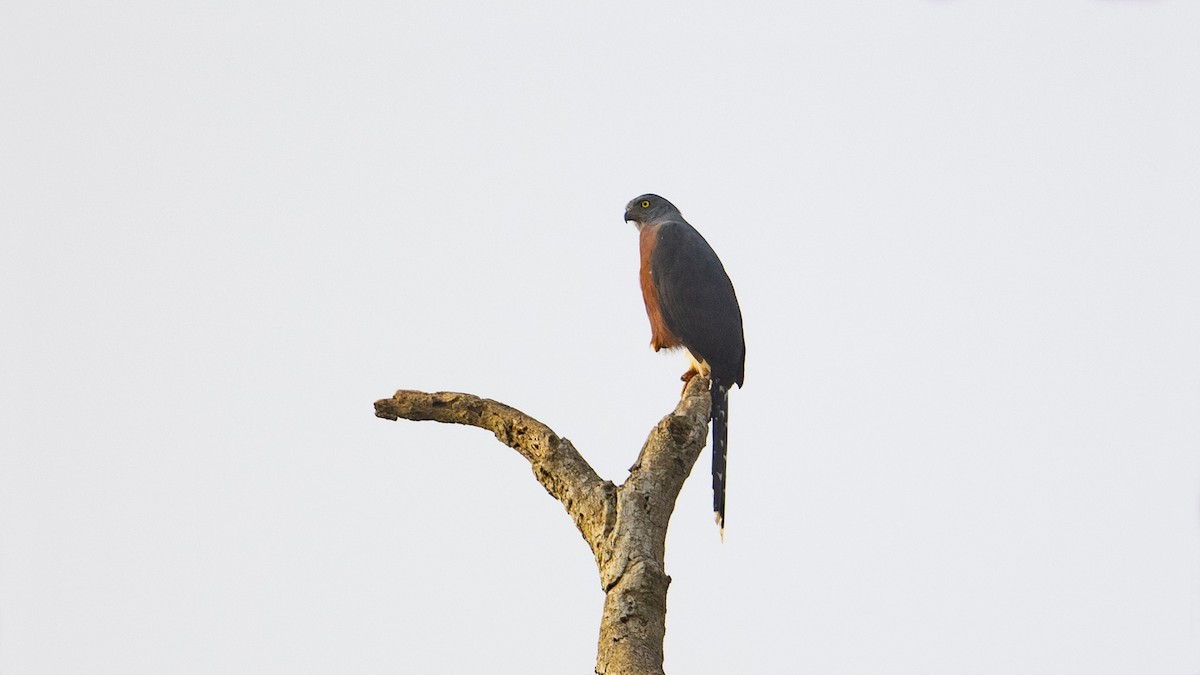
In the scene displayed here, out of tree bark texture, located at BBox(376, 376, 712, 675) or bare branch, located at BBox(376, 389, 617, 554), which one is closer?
tree bark texture, located at BBox(376, 376, 712, 675)

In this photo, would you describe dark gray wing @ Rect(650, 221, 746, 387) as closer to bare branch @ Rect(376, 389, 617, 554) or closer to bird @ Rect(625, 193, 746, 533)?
bird @ Rect(625, 193, 746, 533)

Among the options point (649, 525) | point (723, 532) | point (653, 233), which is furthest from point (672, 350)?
point (649, 525)

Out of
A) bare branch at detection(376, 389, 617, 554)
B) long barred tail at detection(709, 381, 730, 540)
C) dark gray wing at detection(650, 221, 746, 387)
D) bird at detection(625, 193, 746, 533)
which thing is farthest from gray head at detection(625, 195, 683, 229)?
bare branch at detection(376, 389, 617, 554)

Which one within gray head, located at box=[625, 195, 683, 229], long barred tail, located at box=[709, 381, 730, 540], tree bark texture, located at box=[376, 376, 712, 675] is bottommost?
tree bark texture, located at box=[376, 376, 712, 675]

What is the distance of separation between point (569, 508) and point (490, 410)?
52 centimetres

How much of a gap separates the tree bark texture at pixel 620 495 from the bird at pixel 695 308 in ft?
7.43

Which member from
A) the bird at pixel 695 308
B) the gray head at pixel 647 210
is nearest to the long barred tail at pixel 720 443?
the bird at pixel 695 308

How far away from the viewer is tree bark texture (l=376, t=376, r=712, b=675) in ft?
11.2

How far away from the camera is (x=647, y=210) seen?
834 centimetres

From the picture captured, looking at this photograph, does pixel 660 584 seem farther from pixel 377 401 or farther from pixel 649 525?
pixel 377 401

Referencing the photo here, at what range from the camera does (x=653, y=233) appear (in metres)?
7.60

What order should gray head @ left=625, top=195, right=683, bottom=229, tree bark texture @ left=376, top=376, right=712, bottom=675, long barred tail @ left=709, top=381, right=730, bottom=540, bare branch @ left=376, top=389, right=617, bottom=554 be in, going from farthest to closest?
gray head @ left=625, top=195, right=683, bottom=229
long barred tail @ left=709, top=381, right=730, bottom=540
bare branch @ left=376, top=389, right=617, bottom=554
tree bark texture @ left=376, top=376, right=712, bottom=675

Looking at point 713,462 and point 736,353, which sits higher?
point 736,353

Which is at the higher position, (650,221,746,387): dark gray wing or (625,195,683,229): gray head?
(625,195,683,229): gray head
